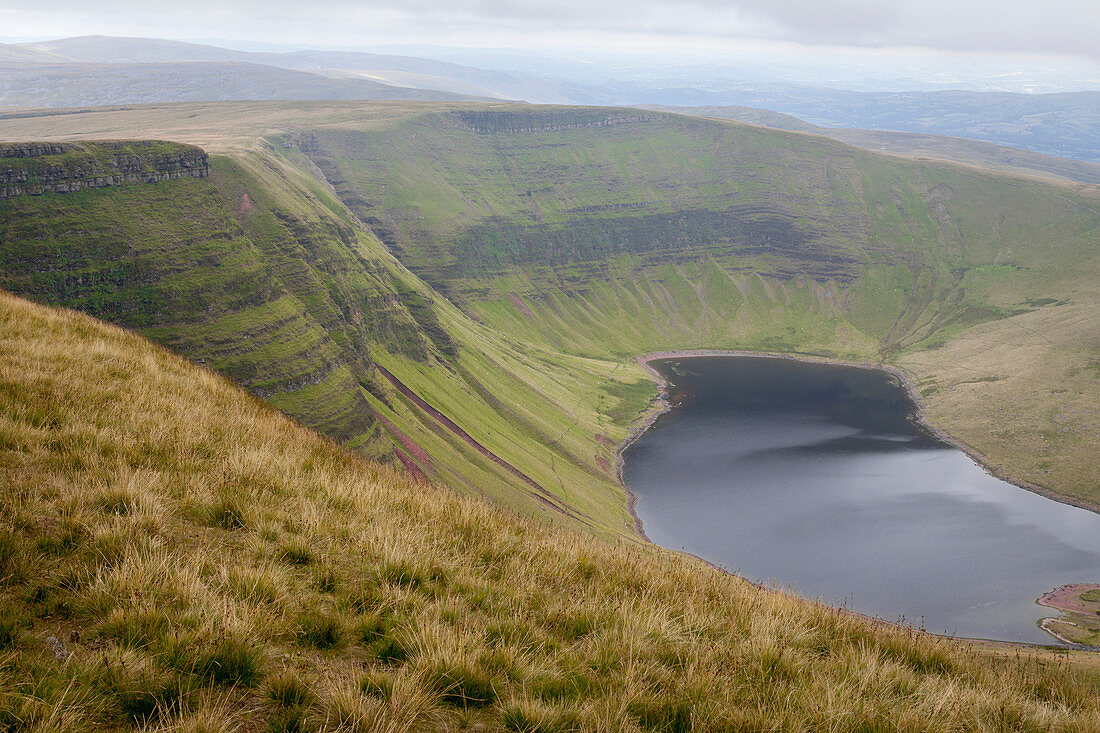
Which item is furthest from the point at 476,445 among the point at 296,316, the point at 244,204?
the point at 244,204

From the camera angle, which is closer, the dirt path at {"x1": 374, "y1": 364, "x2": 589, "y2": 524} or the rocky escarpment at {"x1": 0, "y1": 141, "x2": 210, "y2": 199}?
the rocky escarpment at {"x1": 0, "y1": 141, "x2": 210, "y2": 199}

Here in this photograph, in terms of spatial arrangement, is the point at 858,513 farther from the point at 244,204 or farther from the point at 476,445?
the point at 244,204

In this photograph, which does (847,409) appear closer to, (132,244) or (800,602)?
(132,244)

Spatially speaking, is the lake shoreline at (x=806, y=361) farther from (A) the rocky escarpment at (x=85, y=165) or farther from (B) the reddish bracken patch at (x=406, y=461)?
(A) the rocky escarpment at (x=85, y=165)

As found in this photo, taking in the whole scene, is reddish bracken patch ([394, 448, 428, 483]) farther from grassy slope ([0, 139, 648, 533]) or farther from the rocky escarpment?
the rocky escarpment

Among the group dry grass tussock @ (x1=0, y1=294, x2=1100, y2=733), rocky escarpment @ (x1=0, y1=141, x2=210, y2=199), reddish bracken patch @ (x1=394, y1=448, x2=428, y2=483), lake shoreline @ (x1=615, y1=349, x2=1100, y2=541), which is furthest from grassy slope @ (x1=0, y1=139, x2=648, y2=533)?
dry grass tussock @ (x1=0, y1=294, x2=1100, y2=733)

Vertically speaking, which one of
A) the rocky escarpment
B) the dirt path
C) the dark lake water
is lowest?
the dark lake water
